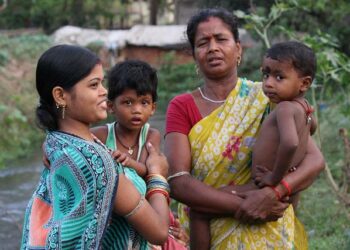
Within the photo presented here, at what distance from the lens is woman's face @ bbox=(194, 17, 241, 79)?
2506 mm

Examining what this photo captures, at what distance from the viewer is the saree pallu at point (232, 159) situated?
2.48 metres

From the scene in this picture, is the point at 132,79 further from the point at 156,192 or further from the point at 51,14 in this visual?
the point at 51,14

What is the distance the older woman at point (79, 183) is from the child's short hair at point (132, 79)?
1.10ft

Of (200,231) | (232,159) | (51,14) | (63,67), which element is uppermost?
(63,67)

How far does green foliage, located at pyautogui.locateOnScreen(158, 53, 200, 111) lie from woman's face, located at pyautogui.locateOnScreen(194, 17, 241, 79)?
13755 mm

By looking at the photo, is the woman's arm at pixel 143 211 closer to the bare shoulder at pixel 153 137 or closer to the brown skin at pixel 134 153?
the brown skin at pixel 134 153

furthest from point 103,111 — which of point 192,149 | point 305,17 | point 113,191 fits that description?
point 305,17

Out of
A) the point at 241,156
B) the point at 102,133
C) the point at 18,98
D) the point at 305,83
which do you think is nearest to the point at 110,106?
the point at 102,133

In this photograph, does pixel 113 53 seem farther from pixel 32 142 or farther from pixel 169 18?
pixel 169 18

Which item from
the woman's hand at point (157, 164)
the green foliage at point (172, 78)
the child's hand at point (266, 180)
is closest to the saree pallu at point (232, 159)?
the child's hand at point (266, 180)

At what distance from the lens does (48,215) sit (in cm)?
206

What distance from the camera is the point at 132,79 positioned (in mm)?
2400

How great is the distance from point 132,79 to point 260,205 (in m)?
0.68

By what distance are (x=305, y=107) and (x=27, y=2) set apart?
2434 centimetres
